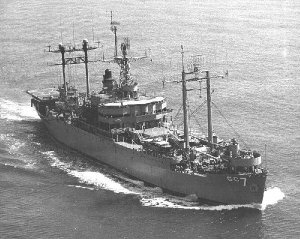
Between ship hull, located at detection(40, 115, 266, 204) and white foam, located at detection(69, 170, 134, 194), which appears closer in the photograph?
ship hull, located at detection(40, 115, 266, 204)

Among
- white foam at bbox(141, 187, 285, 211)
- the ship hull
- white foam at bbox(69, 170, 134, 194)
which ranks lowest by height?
white foam at bbox(141, 187, 285, 211)

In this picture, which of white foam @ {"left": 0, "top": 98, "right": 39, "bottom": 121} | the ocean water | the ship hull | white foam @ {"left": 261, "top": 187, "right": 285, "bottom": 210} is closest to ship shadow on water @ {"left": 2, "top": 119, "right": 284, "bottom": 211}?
white foam @ {"left": 261, "top": 187, "right": 285, "bottom": 210}

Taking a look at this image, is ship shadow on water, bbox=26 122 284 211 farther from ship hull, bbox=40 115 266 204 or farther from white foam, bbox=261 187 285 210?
ship hull, bbox=40 115 266 204

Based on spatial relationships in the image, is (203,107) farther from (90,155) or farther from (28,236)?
(28,236)

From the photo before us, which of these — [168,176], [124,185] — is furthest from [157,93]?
[168,176]

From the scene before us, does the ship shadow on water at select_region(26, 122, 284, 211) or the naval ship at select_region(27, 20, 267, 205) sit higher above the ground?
the naval ship at select_region(27, 20, 267, 205)

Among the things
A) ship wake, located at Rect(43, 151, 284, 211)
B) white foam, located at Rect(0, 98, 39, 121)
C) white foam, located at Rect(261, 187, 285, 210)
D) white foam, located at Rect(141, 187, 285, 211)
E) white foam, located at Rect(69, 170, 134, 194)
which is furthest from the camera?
white foam, located at Rect(0, 98, 39, 121)

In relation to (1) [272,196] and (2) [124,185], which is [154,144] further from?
(1) [272,196]

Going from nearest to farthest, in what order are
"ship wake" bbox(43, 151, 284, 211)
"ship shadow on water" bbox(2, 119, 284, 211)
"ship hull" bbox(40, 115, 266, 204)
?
"ship hull" bbox(40, 115, 266, 204) → "ship wake" bbox(43, 151, 284, 211) → "ship shadow on water" bbox(2, 119, 284, 211)

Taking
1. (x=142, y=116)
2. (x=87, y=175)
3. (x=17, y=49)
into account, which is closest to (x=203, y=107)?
(x=142, y=116)

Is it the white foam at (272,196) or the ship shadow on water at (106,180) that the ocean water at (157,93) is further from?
the white foam at (272,196)
